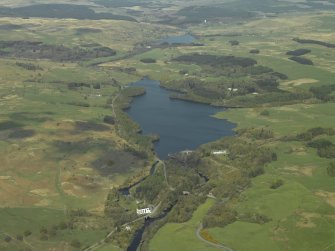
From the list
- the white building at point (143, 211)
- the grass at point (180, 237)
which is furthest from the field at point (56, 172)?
the grass at point (180, 237)

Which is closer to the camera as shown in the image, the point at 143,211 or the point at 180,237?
the point at 180,237

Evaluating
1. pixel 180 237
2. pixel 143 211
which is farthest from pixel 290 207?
pixel 143 211

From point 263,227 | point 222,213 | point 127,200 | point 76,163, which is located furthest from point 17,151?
point 263,227

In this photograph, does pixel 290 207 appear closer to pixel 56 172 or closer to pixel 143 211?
pixel 143 211

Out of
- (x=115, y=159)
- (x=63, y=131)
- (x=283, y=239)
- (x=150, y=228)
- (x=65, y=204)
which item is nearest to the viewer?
(x=283, y=239)

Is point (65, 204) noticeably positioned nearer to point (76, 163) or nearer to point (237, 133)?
point (76, 163)

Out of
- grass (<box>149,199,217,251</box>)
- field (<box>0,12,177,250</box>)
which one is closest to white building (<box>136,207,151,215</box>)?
grass (<box>149,199,217,251</box>)

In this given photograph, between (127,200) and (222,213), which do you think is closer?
(222,213)

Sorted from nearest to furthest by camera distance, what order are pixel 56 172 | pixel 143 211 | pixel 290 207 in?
pixel 290 207, pixel 143 211, pixel 56 172
